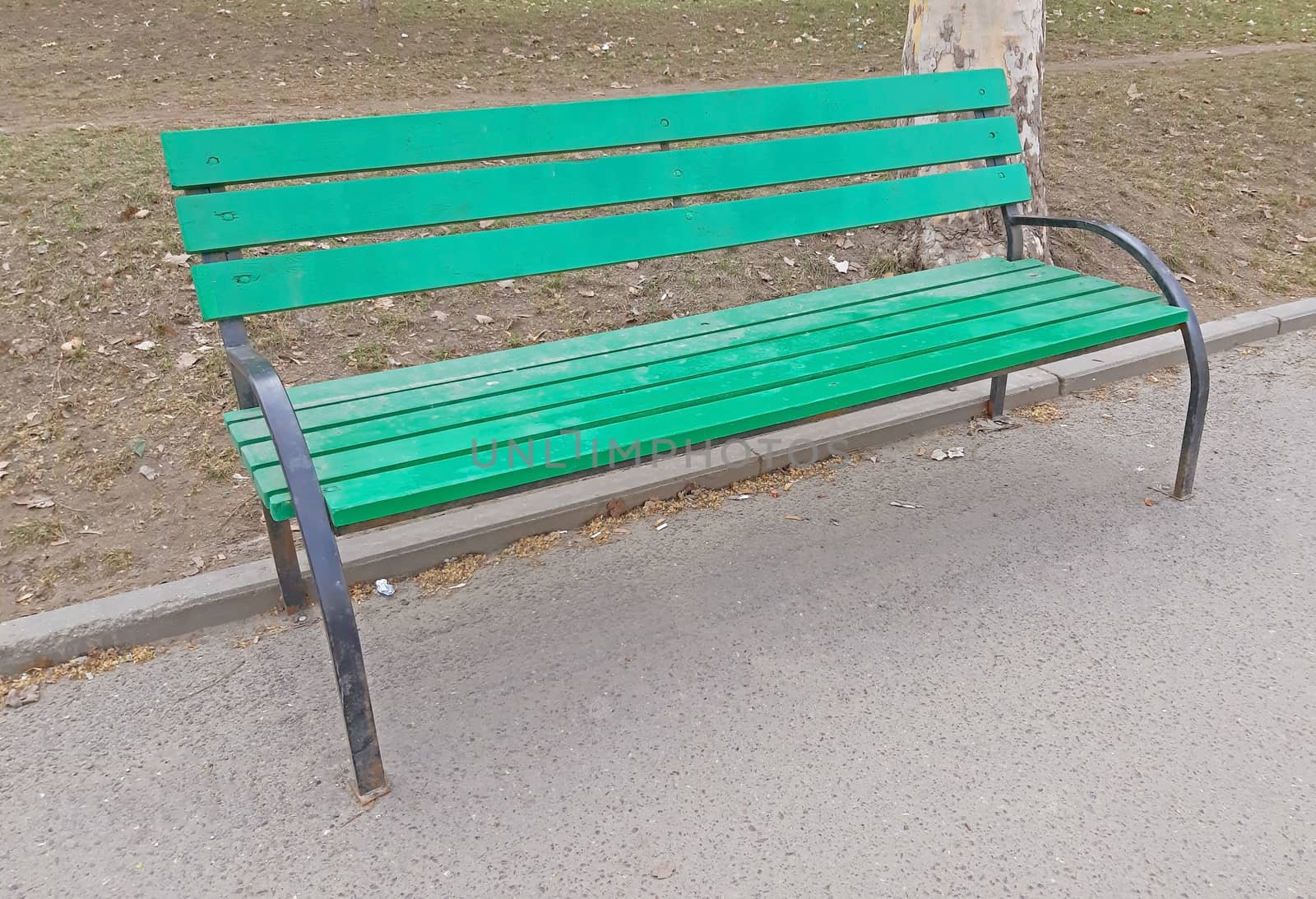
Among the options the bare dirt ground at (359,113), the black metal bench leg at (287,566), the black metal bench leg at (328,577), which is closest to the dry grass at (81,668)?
the bare dirt ground at (359,113)

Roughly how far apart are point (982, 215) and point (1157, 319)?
1851mm

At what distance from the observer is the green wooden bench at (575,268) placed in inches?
86.7

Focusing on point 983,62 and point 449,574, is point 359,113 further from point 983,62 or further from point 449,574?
point 449,574

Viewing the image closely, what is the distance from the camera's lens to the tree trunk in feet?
14.7

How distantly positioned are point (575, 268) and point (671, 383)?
524mm

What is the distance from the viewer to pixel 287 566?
109 inches

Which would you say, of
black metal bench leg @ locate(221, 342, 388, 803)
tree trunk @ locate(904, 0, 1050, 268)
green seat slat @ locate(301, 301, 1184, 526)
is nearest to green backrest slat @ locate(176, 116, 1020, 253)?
black metal bench leg @ locate(221, 342, 388, 803)

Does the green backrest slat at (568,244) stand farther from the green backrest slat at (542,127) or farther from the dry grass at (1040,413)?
the dry grass at (1040,413)

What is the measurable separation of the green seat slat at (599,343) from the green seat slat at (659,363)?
0.02 m

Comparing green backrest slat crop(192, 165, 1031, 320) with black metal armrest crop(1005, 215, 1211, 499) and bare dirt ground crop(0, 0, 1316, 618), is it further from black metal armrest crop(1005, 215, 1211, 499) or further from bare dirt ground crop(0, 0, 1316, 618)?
bare dirt ground crop(0, 0, 1316, 618)

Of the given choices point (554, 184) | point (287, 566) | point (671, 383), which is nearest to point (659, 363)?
point (671, 383)

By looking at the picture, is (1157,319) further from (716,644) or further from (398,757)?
(398,757)

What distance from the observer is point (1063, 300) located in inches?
126

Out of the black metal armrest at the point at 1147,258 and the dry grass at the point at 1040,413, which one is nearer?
the black metal armrest at the point at 1147,258
